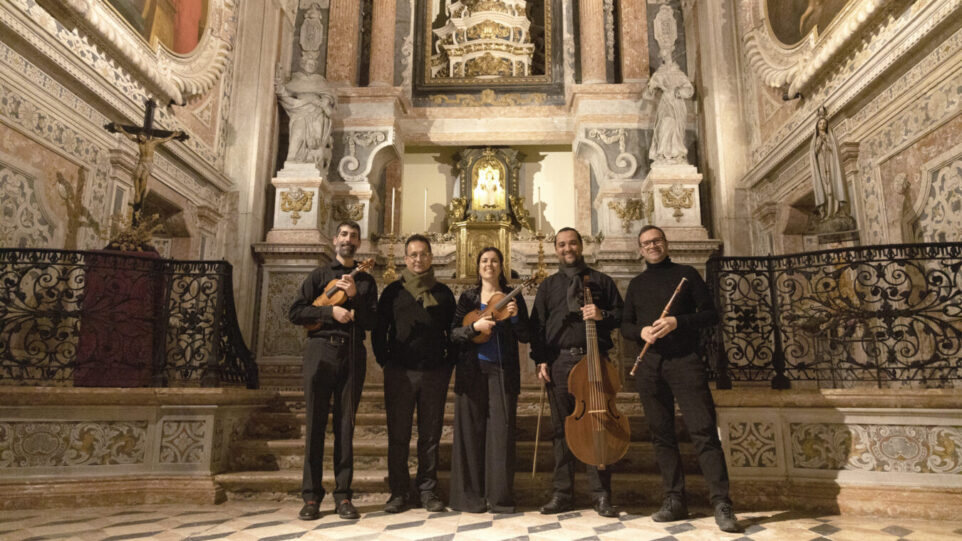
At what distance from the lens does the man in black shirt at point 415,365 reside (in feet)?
11.2

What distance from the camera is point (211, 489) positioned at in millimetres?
3771

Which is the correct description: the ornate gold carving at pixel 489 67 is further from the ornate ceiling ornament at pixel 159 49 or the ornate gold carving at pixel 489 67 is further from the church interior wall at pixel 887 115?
the church interior wall at pixel 887 115

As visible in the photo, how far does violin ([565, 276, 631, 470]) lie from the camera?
3.02 meters

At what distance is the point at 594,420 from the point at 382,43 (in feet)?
26.5

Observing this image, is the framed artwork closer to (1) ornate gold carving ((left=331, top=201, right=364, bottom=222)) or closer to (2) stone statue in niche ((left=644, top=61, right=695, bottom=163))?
(1) ornate gold carving ((left=331, top=201, right=364, bottom=222))

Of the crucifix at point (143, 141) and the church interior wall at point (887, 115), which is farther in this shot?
the crucifix at point (143, 141)

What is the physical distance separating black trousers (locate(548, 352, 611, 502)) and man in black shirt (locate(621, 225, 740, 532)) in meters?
0.33

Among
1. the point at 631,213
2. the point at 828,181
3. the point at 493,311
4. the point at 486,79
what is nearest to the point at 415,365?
the point at 493,311

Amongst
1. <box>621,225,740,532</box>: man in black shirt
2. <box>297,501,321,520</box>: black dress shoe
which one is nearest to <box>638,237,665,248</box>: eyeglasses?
<box>621,225,740,532</box>: man in black shirt

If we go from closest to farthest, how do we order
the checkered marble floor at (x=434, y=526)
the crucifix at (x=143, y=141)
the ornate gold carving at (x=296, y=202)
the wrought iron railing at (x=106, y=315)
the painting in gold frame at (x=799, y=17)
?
1. the checkered marble floor at (x=434, y=526)
2. the wrought iron railing at (x=106, y=315)
3. the crucifix at (x=143, y=141)
4. the painting in gold frame at (x=799, y=17)
5. the ornate gold carving at (x=296, y=202)

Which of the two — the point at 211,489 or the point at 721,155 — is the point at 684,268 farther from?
the point at 721,155

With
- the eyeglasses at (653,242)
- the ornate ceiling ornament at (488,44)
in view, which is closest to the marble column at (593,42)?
the ornate ceiling ornament at (488,44)

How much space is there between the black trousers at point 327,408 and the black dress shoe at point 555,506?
1086 millimetres

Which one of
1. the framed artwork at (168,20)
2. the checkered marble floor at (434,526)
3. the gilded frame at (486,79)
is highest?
the gilded frame at (486,79)
